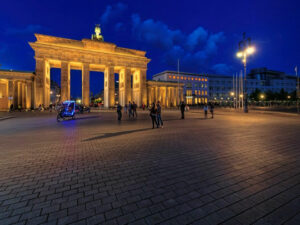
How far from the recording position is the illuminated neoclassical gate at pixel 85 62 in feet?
123

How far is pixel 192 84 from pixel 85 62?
66292 millimetres

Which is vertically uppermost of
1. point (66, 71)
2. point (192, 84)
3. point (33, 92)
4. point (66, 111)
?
point (192, 84)

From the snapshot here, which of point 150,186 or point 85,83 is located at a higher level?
point 85,83

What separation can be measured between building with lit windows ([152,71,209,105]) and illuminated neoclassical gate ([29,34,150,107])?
129 ft

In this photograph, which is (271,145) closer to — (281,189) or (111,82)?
(281,189)

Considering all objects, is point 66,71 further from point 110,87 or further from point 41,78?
point 110,87

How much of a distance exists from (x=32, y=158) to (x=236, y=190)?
5.60m

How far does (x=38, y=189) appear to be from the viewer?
305 cm

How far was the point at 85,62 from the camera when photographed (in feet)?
138

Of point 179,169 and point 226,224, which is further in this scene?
point 179,169

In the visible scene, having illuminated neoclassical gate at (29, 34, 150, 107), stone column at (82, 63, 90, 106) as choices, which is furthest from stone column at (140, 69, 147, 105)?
stone column at (82, 63, 90, 106)

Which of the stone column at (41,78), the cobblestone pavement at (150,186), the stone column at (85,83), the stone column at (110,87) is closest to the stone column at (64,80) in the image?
the stone column at (41,78)

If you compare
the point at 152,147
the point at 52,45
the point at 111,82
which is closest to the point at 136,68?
the point at 111,82

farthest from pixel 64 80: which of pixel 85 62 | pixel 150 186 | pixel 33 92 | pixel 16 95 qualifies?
pixel 150 186
